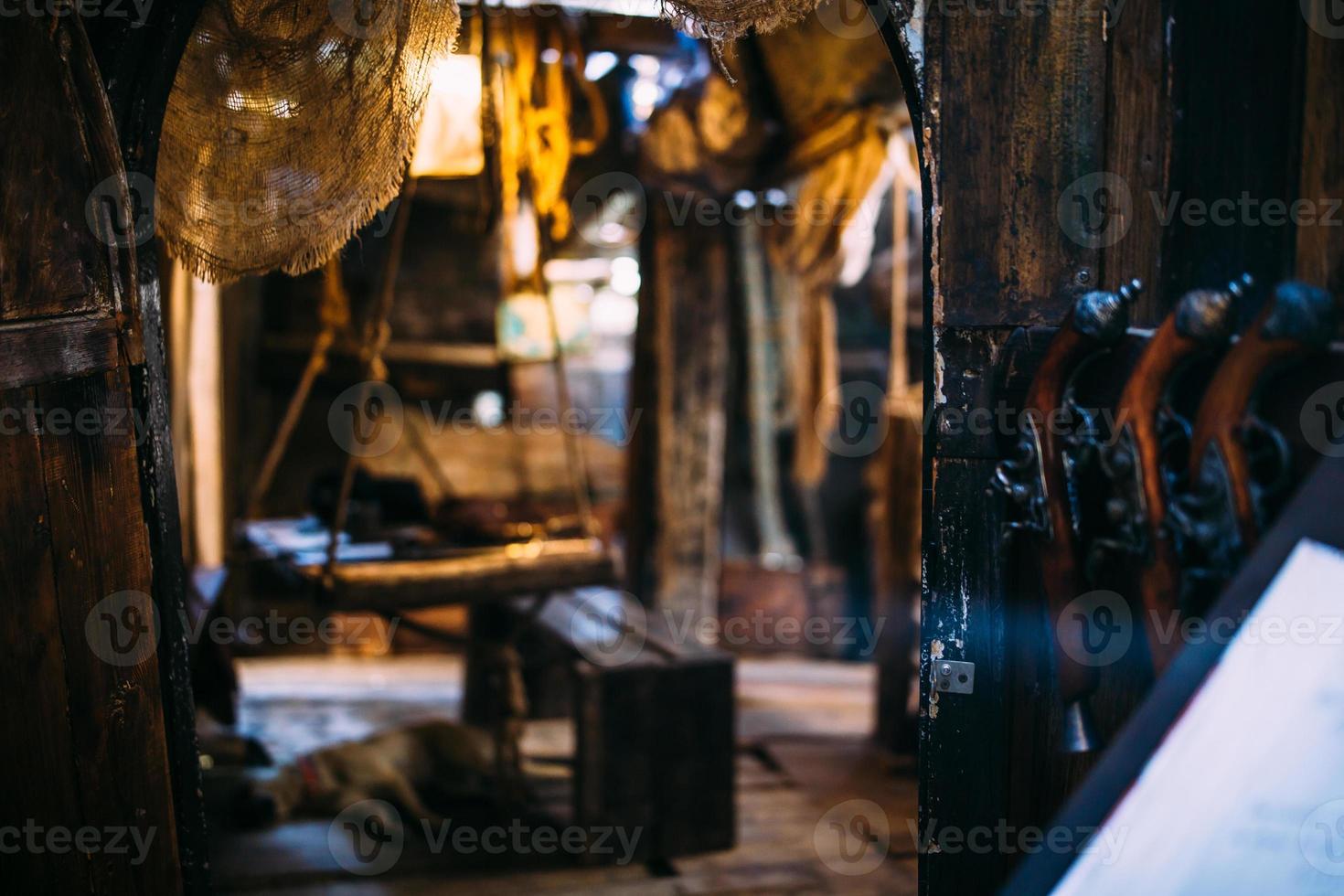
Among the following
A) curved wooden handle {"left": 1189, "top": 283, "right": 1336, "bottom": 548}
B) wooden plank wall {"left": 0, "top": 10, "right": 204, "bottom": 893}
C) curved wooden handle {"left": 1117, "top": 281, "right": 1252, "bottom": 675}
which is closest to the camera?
curved wooden handle {"left": 1189, "top": 283, "right": 1336, "bottom": 548}

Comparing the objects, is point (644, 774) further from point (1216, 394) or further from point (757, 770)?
point (1216, 394)

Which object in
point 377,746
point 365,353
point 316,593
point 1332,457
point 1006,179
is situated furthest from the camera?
point 377,746

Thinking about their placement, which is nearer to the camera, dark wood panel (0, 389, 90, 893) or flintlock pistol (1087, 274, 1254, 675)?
flintlock pistol (1087, 274, 1254, 675)

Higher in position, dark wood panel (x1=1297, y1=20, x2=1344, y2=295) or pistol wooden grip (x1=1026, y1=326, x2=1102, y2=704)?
dark wood panel (x1=1297, y1=20, x2=1344, y2=295)

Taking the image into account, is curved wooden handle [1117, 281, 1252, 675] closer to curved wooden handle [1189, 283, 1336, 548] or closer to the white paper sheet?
curved wooden handle [1189, 283, 1336, 548]

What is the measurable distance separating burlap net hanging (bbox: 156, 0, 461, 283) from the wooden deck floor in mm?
2770

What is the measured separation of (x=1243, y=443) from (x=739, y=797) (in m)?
4.26

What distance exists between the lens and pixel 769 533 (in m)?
Answer: 9.96

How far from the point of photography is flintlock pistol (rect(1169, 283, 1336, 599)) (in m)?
1.49

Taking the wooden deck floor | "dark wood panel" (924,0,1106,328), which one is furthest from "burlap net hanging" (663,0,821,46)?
the wooden deck floor

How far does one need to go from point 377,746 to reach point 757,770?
198cm

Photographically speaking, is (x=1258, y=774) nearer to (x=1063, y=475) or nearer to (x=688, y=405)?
(x=1063, y=475)

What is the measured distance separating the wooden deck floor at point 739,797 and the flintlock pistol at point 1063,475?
106 inches

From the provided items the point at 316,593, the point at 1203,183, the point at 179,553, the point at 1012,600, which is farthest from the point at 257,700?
the point at 1203,183
